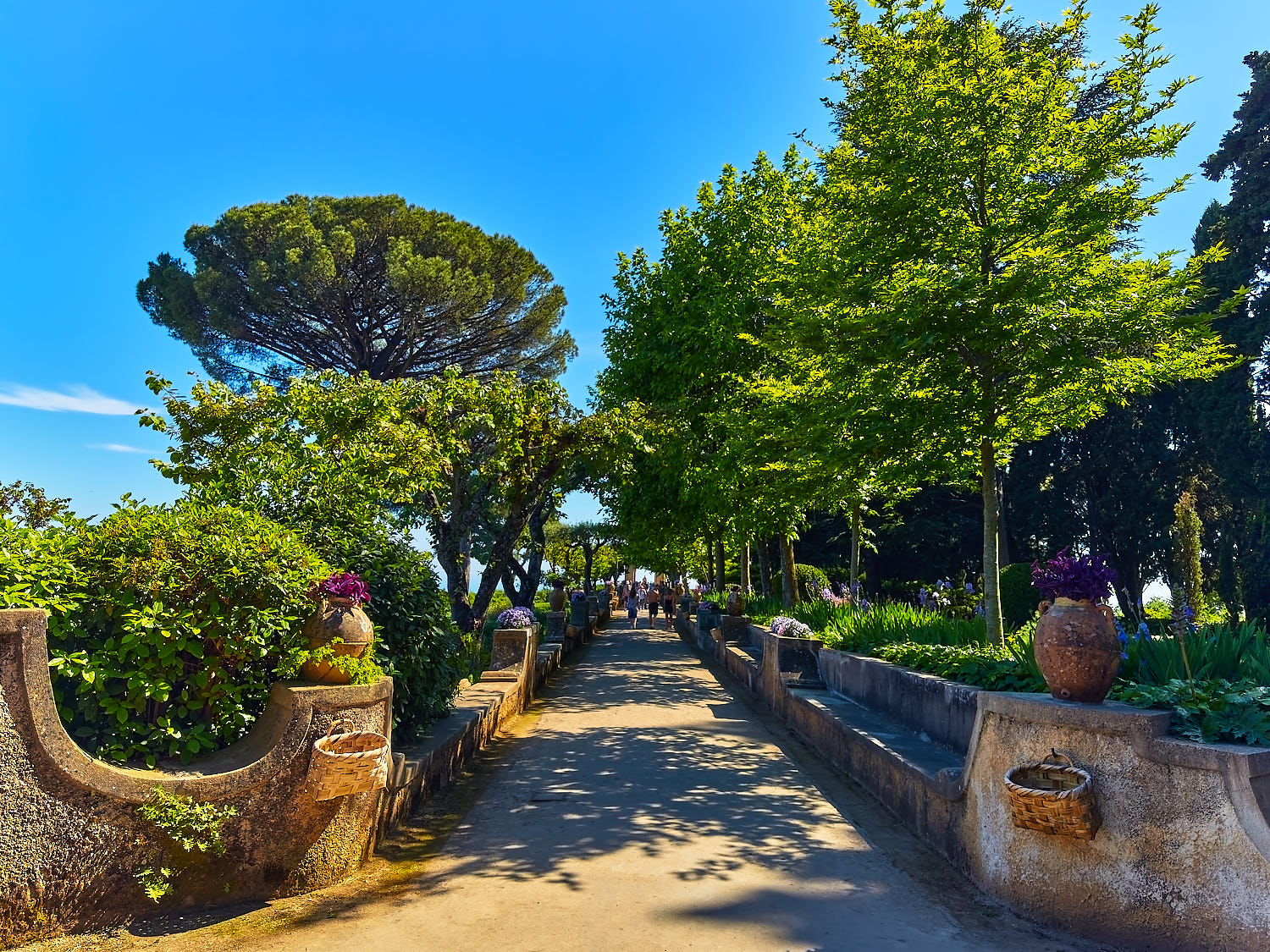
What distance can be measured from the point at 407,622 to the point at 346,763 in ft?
7.39

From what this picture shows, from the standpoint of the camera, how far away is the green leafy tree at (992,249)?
805 cm

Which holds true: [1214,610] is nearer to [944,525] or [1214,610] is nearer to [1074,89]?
[944,525]

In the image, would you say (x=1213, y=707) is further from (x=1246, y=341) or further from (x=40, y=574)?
(x=1246, y=341)

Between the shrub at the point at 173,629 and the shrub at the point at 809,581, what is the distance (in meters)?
18.7

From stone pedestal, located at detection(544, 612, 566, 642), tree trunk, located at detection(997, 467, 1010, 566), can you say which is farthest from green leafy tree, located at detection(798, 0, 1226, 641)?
tree trunk, located at detection(997, 467, 1010, 566)

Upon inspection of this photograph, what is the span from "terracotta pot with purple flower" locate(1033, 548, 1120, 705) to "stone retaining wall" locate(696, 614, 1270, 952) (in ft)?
0.43

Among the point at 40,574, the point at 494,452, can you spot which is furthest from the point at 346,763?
the point at 494,452

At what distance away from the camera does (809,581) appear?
24.6m

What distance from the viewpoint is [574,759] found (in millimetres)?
8281

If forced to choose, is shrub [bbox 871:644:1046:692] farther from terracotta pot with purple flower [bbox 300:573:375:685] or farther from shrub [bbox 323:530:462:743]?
shrub [bbox 323:530:462:743]

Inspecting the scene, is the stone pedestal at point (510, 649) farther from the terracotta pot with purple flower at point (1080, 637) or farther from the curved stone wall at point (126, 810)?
the terracotta pot with purple flower at point (1080, 637)

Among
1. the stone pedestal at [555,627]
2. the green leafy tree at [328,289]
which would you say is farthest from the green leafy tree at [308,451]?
the green leafy tree at [328,289]

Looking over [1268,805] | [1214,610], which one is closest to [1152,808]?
[1268,805]

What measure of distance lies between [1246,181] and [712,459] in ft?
59.7
